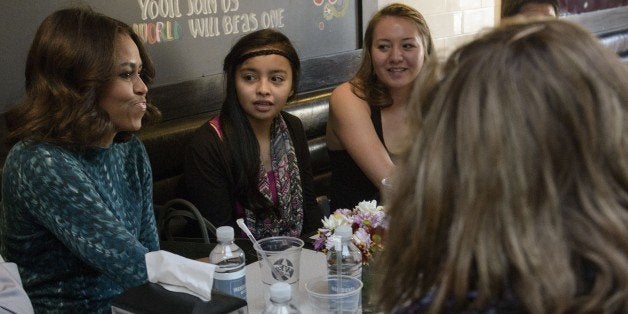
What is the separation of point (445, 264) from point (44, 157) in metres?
1.16

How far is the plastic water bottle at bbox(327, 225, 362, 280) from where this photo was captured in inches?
61.9

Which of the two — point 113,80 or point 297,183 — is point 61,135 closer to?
point 113,80

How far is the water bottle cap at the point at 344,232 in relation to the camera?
156cm

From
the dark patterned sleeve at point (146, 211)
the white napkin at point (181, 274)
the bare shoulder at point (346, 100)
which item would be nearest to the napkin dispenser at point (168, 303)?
the white napkin at point (181, 274)

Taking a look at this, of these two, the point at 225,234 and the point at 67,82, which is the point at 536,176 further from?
the point at 67,82

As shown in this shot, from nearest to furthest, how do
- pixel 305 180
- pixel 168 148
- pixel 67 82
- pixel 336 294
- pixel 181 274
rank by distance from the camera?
pixel 181 274, pixel 336 294, pixel 67 82, pixel 168 148, pixel 305 180

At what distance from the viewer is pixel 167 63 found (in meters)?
2.98

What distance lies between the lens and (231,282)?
1.53 m

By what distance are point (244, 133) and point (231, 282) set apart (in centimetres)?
116

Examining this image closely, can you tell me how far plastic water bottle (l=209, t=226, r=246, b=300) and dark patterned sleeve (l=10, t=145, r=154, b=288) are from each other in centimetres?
23

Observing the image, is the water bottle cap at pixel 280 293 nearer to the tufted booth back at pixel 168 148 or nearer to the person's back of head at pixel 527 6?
the tufted booth back at pixel 168 148

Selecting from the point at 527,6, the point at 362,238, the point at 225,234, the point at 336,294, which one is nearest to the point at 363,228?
the point at 362,238

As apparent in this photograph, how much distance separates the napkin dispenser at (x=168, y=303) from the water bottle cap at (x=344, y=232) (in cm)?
30

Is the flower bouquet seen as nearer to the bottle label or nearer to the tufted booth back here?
the bottle label
